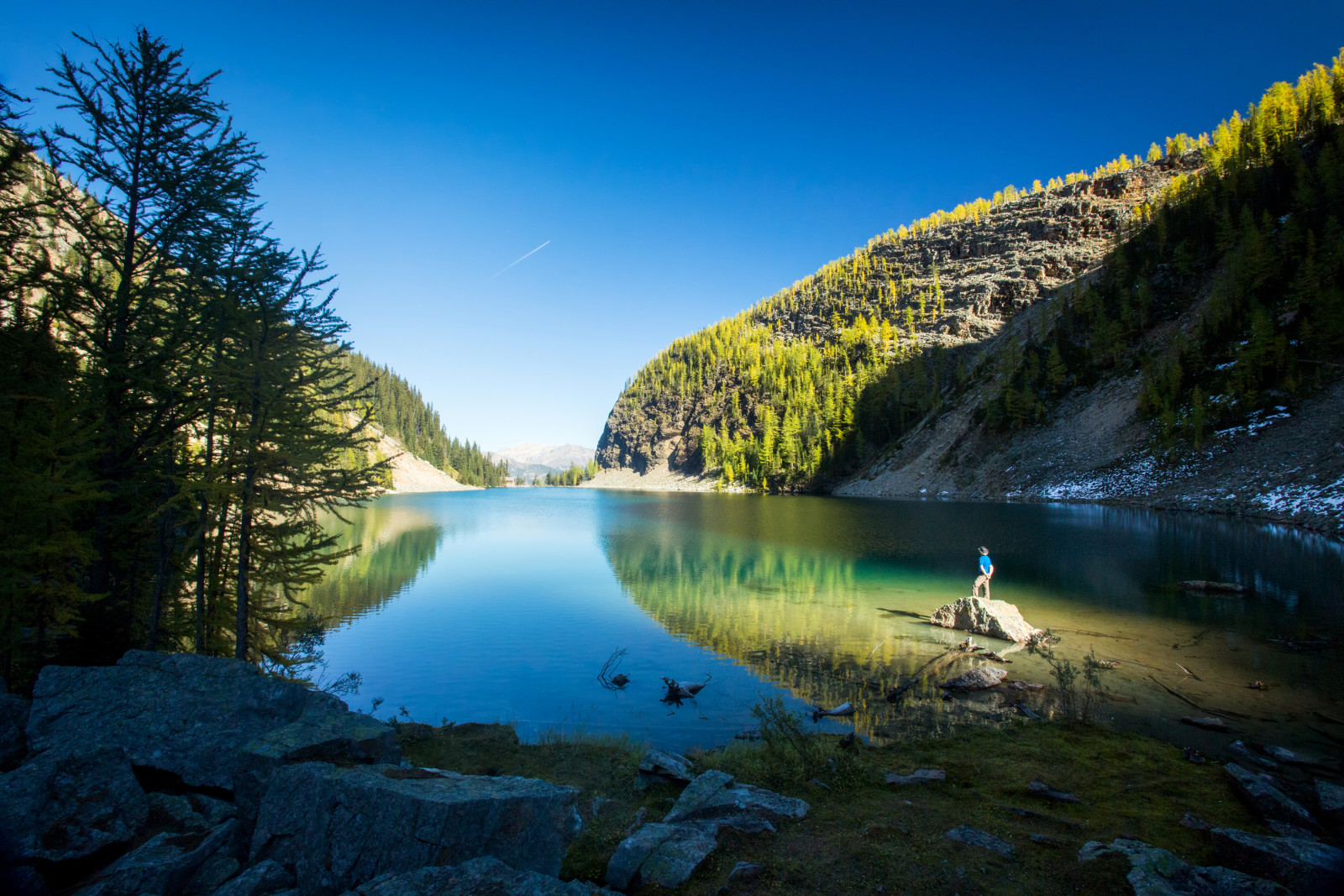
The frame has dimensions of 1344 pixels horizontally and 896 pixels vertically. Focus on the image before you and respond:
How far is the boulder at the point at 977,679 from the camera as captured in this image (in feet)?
40.7

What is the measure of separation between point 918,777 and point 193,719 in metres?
9.39

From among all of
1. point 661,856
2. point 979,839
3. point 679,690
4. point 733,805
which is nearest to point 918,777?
point 979,839

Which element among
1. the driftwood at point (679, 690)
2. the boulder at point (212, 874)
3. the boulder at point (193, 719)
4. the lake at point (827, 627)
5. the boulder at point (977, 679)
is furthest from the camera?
the driftwood at point (679, 690)

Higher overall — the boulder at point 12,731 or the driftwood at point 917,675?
the boulder at point 12,731

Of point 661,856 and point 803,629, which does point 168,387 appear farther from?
point 803,629

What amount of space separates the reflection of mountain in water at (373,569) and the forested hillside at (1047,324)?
69354mm

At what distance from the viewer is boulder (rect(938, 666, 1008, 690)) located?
12391 millimetres

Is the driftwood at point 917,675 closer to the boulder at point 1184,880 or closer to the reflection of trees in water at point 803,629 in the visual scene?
the reflection of trees in water at point 803,629

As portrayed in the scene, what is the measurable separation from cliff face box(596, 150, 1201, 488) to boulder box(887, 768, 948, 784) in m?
118

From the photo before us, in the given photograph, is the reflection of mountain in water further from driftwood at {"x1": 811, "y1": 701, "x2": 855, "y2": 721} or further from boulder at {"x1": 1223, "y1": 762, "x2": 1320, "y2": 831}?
boulder at {"x1": 1223, "y1": 762, "x2": 1320, "y2": 831}

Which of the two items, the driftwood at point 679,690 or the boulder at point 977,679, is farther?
the driftwood at point 679,690

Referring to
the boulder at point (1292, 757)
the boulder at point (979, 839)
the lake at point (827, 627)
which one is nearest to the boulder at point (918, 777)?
the boulder at point (979, 839)

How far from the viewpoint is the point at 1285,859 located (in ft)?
14.5

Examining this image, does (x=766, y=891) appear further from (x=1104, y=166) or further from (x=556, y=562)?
(x=1104, y=166)
